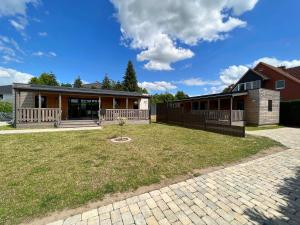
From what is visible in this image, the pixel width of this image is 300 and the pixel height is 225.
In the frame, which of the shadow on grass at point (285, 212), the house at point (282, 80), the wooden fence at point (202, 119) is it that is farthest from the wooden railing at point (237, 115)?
the shadow on grass at point (285, 212)

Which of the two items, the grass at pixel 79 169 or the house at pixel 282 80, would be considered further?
the house at pixel 282 80

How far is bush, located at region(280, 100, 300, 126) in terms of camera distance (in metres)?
17.3

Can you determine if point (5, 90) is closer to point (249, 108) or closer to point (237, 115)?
point (237, 115)

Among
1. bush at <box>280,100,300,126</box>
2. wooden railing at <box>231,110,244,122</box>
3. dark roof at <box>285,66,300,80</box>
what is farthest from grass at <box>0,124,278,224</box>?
dark roof at <box>285,66,300,80</box>

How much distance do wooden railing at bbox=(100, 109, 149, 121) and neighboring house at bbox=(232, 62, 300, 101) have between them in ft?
61.8

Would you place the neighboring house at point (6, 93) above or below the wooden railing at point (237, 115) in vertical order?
above

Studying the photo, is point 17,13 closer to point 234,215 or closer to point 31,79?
point 234,215

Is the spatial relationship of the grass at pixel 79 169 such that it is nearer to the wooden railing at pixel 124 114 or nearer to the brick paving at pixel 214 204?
the brick paving at pixel 214 204

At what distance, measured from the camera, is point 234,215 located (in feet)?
8.89

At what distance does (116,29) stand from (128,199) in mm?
18879

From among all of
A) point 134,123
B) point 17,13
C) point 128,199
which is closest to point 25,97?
point 17,13

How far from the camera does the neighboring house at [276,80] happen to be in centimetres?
2159

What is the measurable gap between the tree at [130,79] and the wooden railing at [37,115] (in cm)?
3778

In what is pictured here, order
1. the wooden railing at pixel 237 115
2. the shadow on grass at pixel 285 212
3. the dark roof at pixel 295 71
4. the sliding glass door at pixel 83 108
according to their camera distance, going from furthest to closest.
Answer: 1. the dark roof at pixel 295 71
2. the sliding glass door at pixel 83 108
3. the wooden railing at pixel 237 115
4. the shadow on grass at pixel 285 212
